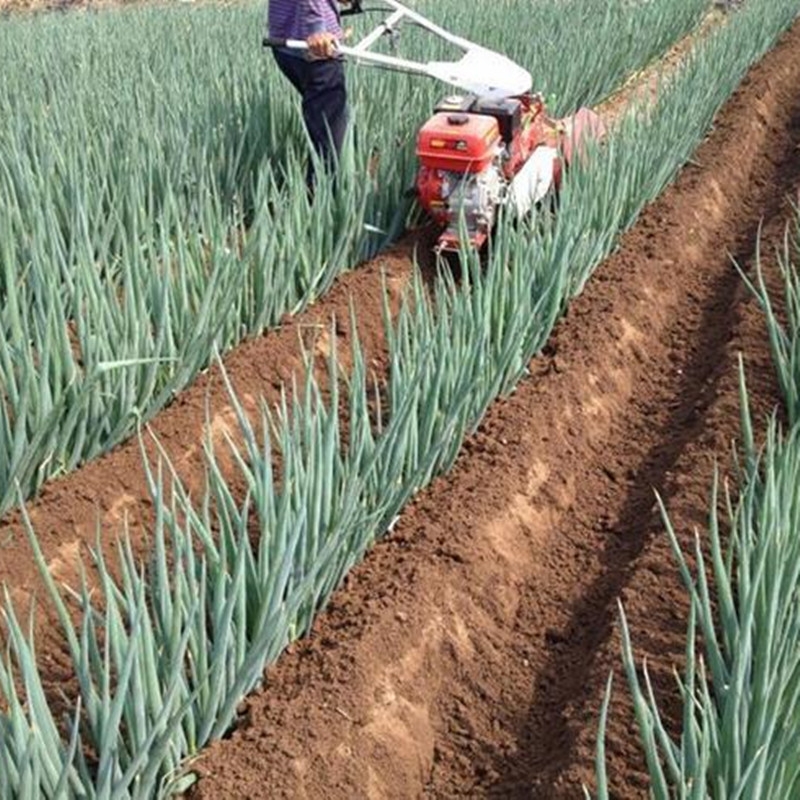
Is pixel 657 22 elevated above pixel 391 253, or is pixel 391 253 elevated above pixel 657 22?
pixel 657 22

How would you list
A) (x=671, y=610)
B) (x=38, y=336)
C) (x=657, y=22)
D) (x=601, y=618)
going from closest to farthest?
1. (x=671, y=610)
2. (x=601, y=618)
3. (x=38, y=336)
4. (x=657, y=22)

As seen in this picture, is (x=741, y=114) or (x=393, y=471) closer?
(x=393, y=471)

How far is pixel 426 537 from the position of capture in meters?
2.09

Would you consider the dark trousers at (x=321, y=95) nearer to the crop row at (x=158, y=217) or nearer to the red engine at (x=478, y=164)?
the crop row at (x=158, y=217)

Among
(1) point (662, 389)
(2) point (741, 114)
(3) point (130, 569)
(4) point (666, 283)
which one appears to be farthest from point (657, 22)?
(3) point (130, 569)

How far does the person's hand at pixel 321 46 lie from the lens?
10.6 feet

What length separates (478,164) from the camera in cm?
304

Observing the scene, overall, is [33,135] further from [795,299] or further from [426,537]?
[795,299]

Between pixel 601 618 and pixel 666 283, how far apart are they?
1.66 meters

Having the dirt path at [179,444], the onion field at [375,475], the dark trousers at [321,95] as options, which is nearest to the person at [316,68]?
the dark trousers at [321,95]

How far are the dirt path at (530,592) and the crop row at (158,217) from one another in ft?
2.11

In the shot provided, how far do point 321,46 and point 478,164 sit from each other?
65cm

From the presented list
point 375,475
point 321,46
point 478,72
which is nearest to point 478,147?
point 478,72

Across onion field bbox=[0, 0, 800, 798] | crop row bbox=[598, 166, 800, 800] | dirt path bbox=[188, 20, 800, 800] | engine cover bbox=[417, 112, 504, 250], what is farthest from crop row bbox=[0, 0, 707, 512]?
crop row bbox=[598, 166, 800, 800]
